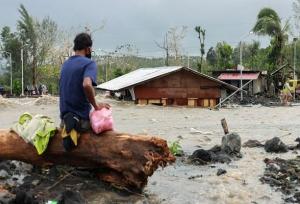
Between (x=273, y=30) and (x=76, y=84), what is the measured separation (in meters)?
38.9

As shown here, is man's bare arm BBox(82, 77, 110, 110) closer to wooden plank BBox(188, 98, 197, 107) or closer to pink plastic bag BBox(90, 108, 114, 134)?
pink plastic bag BBox(90, 108, 114, 134)

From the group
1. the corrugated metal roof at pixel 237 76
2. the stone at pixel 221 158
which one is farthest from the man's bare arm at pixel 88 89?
the corrugated metal roof at pixel 237 76

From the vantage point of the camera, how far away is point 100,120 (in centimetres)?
757

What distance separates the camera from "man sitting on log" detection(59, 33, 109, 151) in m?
7.36

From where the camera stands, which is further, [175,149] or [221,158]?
[175,149]

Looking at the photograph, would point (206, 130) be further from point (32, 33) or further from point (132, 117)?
point (32, 33)

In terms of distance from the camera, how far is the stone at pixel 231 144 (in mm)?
11531

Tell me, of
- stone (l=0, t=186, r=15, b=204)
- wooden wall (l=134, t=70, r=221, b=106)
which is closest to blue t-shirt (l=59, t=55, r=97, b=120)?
stone (l=0, t=186, r=15, b=204)

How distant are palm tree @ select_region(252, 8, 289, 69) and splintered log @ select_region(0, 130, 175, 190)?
3802 cm

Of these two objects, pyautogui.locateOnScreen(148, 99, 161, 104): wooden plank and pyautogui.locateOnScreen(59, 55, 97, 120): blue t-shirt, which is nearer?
pyautogui.locateOnScreen(59, 55, 97, 120): blue t-shirt

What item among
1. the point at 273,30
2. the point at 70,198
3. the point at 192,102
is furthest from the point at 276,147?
the point at 273,30

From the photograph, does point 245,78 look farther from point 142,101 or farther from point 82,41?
point 82,41

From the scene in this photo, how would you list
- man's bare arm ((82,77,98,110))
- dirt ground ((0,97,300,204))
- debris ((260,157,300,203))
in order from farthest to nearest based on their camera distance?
debris ((260,157,300,203))
dirt ground ((0,97,300,204))
man's bare arm ((82,77,98,110))

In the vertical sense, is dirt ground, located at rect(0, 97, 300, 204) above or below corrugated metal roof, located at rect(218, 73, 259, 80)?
below
